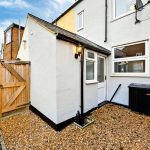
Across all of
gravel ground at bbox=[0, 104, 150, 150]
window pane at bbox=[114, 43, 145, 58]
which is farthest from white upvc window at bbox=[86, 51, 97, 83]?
gravel ground at bbox=[0, 104, 150, 150]

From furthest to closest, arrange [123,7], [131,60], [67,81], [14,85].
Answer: [123,7] < [131,60] < [14,85] < [67,81]

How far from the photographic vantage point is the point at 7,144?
11.9 ft

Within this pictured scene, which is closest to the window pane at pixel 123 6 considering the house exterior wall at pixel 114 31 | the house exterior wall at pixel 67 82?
the house exterior wall at pixel 114 31

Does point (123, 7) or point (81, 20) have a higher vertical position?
point (81, 20)

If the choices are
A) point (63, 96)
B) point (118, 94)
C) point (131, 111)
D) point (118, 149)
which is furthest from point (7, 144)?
point (118, 94)

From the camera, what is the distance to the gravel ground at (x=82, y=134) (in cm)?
354

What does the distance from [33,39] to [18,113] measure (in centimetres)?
342

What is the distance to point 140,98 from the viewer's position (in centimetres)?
557

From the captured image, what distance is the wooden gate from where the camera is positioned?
5359 mm

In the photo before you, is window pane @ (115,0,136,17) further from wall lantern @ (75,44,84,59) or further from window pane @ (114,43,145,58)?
wall lantern @ (75,44,84,59)

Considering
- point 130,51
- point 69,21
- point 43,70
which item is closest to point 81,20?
point 69,21

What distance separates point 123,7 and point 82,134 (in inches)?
262

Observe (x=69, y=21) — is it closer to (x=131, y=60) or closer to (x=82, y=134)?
(x=131, y=60)

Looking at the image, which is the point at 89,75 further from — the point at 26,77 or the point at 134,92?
the point at 26,77
